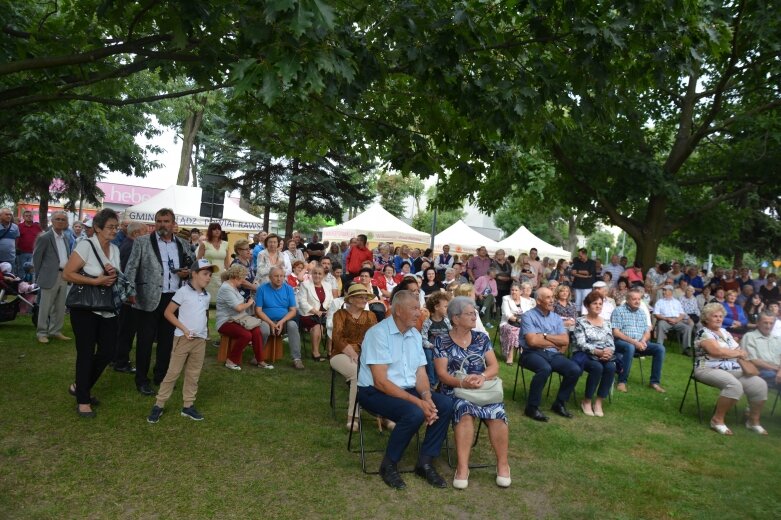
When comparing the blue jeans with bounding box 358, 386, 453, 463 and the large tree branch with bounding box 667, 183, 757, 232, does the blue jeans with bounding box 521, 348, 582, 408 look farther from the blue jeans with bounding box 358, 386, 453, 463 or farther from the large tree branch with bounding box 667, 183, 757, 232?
the large tree branch with bounding box 667, 183, 757, 232

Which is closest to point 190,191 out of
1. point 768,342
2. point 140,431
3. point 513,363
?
point 513,363

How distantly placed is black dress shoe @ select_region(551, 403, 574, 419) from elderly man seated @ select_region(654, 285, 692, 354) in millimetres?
5793

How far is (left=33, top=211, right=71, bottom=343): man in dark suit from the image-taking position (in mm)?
8188

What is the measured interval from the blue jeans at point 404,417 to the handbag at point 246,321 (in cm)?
329

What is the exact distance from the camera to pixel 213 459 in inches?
189

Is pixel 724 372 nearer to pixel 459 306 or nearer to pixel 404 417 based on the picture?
pixel 459 306

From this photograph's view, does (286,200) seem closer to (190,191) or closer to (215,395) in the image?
(190,191)

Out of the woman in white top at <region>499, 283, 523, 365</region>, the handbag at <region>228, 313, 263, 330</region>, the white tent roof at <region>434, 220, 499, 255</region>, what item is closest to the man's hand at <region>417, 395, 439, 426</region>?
the handbag at <region>228, 313, 263, 330</region>

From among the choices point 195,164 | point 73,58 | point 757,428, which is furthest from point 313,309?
point 195,164

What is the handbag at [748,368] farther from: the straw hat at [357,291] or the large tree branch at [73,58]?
the large tree branch at [73,58]

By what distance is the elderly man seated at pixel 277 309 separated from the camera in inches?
324

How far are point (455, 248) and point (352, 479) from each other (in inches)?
901

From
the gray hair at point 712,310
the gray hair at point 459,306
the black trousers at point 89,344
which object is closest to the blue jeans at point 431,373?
the gray hair at point 459,306

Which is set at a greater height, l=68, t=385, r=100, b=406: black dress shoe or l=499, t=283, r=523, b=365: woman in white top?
l=499, t=283, r=523, b=365: woman in white top
